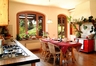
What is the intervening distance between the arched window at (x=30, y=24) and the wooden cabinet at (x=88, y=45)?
2.83 m

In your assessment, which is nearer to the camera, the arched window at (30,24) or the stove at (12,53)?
the stove at (12,53)

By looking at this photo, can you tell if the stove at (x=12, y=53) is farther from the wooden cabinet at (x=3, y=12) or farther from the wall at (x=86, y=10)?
the wall at (x=86, y=10)

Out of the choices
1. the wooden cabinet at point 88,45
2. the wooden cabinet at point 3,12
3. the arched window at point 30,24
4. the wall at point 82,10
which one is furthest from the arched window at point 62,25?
the wooden cabinet at point 3,12

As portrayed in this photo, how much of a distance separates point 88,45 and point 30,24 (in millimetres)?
3715

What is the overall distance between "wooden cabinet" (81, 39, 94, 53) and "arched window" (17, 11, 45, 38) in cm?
283

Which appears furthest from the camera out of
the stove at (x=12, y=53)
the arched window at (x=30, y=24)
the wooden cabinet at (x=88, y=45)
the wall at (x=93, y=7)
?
the arched window at (x=30, y=24)

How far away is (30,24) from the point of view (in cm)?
644

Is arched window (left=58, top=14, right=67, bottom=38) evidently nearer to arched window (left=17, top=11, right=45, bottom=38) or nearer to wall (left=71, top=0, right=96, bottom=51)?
wall (left=71, top=0, right=96, bottom=51)

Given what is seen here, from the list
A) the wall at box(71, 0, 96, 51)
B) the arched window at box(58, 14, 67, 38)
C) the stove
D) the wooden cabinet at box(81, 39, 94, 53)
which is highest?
the wall at box(71, 0, 96, 51)

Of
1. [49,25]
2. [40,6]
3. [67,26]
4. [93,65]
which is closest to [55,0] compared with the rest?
[40,6]

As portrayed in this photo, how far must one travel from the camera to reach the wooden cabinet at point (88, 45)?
559cm

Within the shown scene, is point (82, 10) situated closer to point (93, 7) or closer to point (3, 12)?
point (93, 7)

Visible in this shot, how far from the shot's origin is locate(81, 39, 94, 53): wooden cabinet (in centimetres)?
559

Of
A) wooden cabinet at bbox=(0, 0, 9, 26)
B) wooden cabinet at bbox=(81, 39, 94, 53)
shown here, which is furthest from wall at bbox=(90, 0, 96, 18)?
wooden cabinet at bbox=(0, 0, 9, 26)
